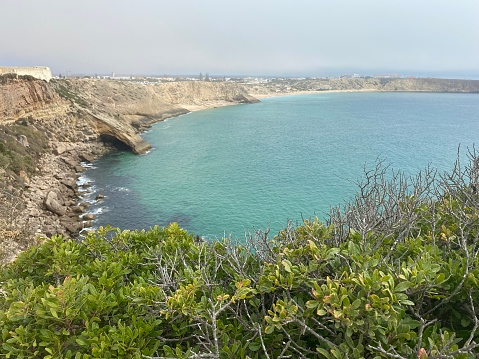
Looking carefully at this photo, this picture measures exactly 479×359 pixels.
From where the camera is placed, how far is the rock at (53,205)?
2509 centimetres

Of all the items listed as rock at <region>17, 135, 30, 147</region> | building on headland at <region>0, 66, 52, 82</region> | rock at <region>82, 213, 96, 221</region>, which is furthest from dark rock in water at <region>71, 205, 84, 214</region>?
building on headland at <region>0, 66, 52, 82</region>

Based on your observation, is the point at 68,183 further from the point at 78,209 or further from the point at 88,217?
the point at 88,217

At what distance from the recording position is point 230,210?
2567 cm

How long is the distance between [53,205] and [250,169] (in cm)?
1965

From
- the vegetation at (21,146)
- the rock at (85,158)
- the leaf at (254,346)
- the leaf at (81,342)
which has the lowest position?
the rock at (85,158)

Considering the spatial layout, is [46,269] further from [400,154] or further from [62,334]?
[400,154]

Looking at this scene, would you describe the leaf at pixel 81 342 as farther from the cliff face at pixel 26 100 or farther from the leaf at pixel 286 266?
the cliff face at pixel 26 100

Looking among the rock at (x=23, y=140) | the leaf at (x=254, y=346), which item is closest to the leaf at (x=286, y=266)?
the leaf at (x=254, y=346)

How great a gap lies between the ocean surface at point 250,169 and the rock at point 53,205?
2.35m

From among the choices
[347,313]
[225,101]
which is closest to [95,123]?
[347,313]

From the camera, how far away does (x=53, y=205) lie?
2528 centimetres

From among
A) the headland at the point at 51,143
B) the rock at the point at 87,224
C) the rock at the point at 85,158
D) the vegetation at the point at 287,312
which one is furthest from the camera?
the rock at the point at 85,158

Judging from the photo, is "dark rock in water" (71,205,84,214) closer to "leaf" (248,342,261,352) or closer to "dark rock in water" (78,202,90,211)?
"dark rock in water" (78,202,90,211)

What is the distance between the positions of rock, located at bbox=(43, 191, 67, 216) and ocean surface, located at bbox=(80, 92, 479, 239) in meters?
2.35
